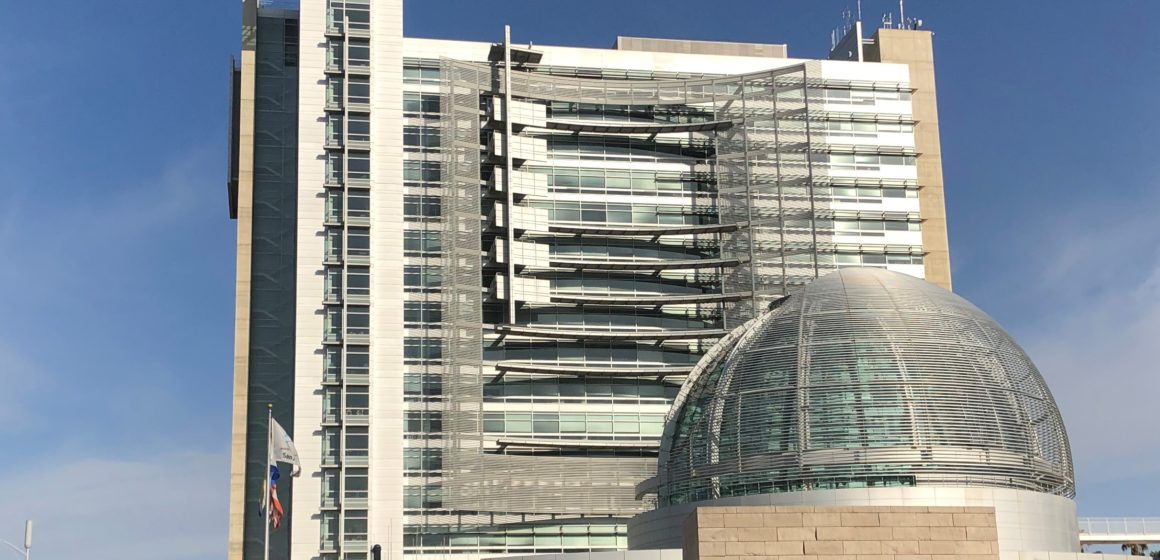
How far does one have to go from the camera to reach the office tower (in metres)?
82.1

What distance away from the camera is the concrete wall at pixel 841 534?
41469 mm

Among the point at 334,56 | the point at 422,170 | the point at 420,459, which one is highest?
the point at 334,56

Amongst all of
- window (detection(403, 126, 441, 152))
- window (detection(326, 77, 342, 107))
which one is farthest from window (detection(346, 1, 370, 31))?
window (detection(403, 126, 441, 152))

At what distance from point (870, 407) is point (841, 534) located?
7.87 metres

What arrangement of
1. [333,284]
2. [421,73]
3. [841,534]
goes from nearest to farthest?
1. [841,534]
2. [333,284]
3. [421,73]

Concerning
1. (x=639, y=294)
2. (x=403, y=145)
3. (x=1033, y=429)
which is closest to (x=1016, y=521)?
(x=1033, y=429)

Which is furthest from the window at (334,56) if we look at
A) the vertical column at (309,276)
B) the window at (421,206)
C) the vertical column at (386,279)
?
the window at (421,206)

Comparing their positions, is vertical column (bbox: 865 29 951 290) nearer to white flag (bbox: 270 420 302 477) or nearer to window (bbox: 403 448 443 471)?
window (bbox: 403 448 443 471)

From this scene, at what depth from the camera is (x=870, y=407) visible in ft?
159

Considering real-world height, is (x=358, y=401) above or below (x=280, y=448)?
above

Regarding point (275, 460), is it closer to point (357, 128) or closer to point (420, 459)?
point (420, 459)

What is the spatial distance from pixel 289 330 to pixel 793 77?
35.4 m

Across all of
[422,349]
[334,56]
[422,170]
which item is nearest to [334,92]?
[334,56]

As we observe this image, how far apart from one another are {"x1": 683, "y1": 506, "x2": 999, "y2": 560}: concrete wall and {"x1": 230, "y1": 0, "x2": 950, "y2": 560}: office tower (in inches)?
1577
